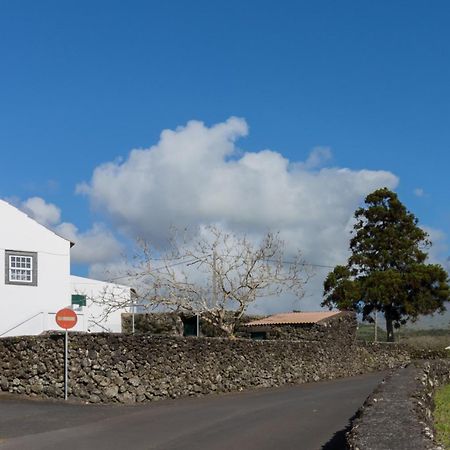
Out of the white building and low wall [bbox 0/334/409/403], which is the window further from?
low wall [bbox 0/334/409/403]

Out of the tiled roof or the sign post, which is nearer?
the sign post

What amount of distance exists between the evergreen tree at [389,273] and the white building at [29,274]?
24.3 metres

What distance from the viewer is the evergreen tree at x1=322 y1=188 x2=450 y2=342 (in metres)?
49.8

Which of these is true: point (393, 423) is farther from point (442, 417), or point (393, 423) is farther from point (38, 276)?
point (38, 276)

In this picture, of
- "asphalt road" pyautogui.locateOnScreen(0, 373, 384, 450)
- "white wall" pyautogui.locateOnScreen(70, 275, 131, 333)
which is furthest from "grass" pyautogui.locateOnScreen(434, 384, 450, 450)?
"white wall" pyautogui.locateOnScreen(70, 275, 131, 333)

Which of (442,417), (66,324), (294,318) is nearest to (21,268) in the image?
(66,324)

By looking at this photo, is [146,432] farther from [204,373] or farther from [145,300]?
[145,300]

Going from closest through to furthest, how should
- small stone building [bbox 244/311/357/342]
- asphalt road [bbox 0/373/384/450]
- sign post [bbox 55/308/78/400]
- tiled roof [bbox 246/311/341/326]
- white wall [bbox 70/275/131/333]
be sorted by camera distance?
asphalt road [bbox 0/373/384/450], sign post [bbox 55/308/78/400], small stone building [bbox 244/311/357/342], tiled roof [bbox 246/311/341/326], white wall [bbox 70/275/131/333]

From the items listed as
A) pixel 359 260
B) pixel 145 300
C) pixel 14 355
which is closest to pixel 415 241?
pixel 359 260

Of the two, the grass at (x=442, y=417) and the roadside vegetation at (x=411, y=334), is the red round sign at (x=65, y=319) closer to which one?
the grass at (x=442, y=417)

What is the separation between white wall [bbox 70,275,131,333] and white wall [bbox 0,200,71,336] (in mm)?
4122

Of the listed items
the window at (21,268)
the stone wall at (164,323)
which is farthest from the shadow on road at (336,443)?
the stone wall at (164,323)

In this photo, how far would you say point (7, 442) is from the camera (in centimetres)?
1496

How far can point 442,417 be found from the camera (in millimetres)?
15586
